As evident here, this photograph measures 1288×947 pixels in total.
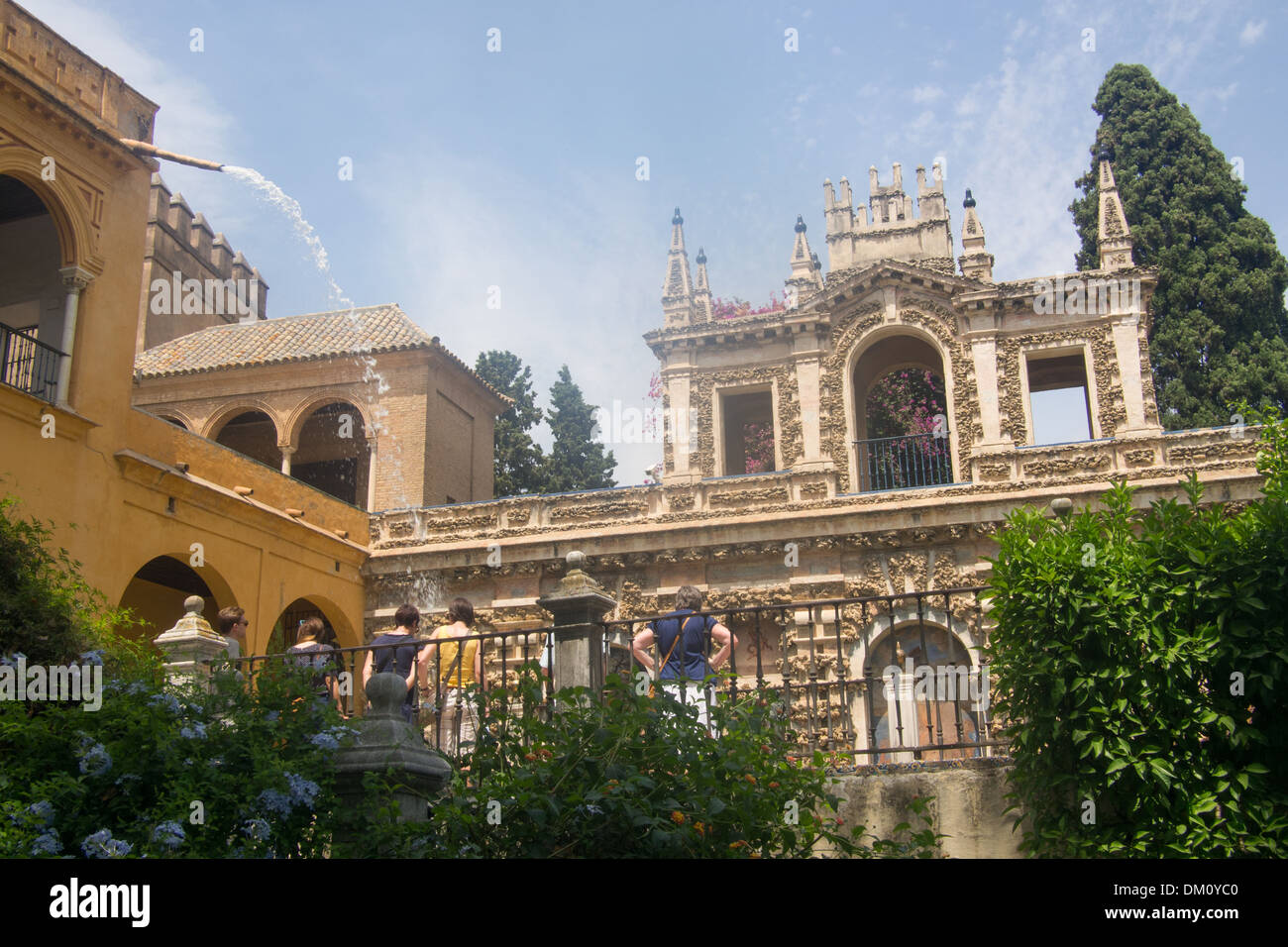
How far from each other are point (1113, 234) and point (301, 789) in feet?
60.5

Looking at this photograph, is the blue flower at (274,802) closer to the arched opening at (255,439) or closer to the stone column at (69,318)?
the stone column at (69,318)

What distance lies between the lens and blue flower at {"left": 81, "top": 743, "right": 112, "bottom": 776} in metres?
5.52

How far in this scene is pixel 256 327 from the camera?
2592 cm

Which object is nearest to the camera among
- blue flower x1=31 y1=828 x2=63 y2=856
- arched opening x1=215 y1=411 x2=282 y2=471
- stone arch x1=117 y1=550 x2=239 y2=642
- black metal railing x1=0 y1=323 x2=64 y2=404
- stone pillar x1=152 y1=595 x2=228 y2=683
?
blue flower x1=31 y1=828 x2=63 y2=856

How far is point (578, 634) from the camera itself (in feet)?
25.2

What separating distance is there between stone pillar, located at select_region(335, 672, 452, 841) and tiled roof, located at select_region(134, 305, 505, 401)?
17.0 m

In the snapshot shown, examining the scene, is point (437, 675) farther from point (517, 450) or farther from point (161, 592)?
point (517, 450)

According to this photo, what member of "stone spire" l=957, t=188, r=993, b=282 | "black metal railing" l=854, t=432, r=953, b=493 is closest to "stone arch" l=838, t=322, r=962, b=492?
"black metal railing" l=854, t=432, r=953, b=493

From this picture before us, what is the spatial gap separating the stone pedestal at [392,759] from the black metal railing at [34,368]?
9432mm

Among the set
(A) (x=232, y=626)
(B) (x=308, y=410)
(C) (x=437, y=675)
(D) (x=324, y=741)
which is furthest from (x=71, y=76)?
(D) (x=324, y=741)

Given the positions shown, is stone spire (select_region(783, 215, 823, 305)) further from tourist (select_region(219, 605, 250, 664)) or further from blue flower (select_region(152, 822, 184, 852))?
blue flower (select_region(152, 822, 184, 852))

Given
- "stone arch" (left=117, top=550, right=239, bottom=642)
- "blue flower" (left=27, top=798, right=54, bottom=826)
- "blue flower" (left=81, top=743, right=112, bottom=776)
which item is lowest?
"blue flower" (left=27, top=798, right=54, bottom=826)

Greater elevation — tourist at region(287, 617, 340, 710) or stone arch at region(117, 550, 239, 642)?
stone arch at region(117, 550, 239, 642)

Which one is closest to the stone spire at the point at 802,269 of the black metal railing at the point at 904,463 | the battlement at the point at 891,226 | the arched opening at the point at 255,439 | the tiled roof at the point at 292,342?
the battlement at the point at 891,226
